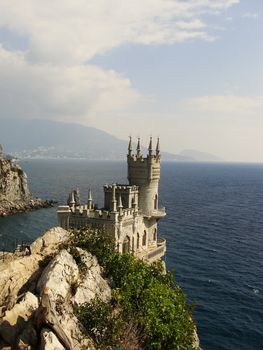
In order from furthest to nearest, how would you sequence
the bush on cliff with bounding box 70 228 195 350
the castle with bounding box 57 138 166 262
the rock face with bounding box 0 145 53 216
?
the rock face with bounding box 0 145 53 216 → the castle with bounding box 57 138 166 262 → the bush on cliff with bounding box 70 228 195 350

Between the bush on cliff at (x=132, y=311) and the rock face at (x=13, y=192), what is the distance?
99860mm

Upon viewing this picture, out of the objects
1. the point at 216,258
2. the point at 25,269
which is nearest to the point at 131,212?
the point at 25,269

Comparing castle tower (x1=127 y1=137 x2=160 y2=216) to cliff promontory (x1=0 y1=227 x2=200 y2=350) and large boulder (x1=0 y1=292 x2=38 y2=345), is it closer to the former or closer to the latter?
cliff promontory (x1=0 y1=227 x2=200 y2=350)

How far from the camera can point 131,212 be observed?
1925 inches

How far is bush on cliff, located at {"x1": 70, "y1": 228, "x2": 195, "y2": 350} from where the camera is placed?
3022 cm

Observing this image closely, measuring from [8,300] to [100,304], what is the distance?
7.31 meters

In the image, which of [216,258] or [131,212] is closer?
[131,212]

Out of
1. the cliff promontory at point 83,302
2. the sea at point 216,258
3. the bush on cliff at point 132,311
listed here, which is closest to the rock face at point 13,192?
the sea at point 216,258

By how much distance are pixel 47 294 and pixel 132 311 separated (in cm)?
902

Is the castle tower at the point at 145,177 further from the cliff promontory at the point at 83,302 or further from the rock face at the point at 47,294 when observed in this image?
the rock face at the point at 47,294

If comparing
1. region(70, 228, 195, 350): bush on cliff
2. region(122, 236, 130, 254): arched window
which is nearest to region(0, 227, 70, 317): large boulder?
region(70, 228, 195, 350): bush on cliff

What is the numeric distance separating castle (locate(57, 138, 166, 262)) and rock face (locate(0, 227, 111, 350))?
613 cm

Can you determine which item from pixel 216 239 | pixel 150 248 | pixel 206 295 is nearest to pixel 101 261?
pixel 150 248

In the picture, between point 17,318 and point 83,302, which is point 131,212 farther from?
point 17,318
